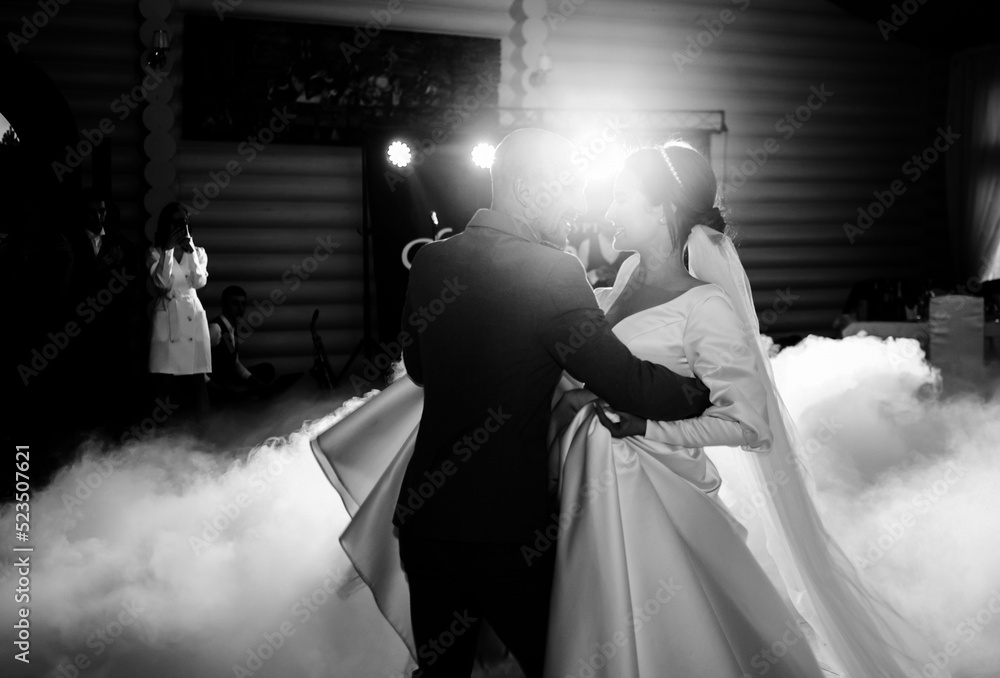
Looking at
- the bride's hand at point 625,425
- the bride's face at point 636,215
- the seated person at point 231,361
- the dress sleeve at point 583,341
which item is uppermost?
the bride's face at point 636,215

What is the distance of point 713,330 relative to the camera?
225 centimetres

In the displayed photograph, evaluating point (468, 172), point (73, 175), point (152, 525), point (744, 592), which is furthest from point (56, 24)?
point (744, 592)

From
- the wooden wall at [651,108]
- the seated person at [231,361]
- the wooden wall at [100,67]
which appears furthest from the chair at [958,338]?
the wooden wall at [100,67]

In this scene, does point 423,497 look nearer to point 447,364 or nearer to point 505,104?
point 447,364

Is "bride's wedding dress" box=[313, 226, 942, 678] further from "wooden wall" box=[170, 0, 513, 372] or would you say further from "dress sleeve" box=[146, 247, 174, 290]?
"wooden wall" box=[170, 0, 513, 372]

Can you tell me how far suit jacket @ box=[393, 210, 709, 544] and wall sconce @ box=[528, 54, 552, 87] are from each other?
23.4 ft

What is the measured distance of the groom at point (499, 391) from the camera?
183 centimetres

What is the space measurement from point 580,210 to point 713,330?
1.63ft

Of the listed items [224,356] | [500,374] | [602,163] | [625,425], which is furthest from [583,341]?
[602,163]

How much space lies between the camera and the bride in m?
2.04

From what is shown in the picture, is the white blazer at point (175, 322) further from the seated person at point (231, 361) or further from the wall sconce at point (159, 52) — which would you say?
the wall sconce at point (159, 52)

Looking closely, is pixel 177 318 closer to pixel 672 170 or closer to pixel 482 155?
pixel 482 155

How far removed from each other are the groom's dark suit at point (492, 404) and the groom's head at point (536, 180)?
0.04 metres

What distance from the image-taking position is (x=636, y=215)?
2.43 m
